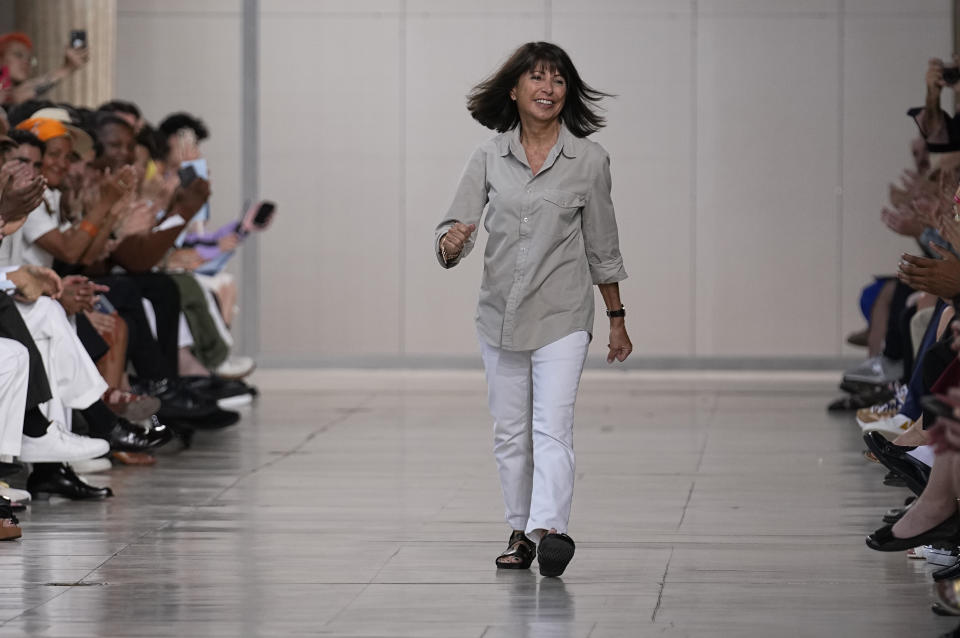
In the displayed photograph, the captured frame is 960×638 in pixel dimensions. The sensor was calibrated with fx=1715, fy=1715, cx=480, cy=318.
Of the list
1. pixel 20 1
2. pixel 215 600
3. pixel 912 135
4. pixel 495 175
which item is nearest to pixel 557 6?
pixel 912 135

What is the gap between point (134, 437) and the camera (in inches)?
264

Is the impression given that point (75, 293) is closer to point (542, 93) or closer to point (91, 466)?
point (91, 466)

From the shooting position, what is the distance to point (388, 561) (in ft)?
15.6

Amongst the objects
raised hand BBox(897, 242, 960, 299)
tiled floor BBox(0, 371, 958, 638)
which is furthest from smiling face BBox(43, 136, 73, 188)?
raised hand BBox(897, 242, 960, 299)

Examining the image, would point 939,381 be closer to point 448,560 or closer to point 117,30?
point 448,560

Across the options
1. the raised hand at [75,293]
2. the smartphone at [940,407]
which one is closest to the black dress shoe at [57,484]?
the raised hand at [75,293]

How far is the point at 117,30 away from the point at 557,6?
3.23 m

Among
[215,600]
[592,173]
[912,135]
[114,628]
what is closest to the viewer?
[114,628]

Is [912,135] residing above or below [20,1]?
→ below

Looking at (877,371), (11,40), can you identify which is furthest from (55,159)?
(877,371)

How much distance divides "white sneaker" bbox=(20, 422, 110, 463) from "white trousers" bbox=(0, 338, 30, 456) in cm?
21

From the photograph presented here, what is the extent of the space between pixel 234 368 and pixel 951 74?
4230mm

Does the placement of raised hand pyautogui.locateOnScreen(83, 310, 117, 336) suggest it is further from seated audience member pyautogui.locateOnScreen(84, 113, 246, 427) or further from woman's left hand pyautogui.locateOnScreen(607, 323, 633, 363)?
woman's left hand pyautogui.locateOnScreen(607, 323, 633, 363)

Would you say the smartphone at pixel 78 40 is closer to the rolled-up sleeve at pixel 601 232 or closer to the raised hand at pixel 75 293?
the raised hand at pixel 75 293
